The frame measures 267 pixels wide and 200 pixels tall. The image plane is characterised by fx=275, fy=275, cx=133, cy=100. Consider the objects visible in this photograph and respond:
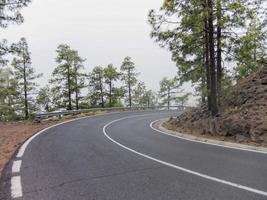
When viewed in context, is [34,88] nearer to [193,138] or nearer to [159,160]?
[193,138]

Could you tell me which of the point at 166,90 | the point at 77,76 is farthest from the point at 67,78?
the point at 166,90

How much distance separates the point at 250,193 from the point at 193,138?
849 cm

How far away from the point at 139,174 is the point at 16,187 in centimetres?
263

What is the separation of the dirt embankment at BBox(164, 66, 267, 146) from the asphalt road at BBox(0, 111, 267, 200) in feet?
8.59

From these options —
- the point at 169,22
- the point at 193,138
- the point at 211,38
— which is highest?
the point at 169,22

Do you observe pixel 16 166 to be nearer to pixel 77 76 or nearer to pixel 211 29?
pixel 211 29

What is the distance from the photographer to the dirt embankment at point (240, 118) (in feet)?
38.5

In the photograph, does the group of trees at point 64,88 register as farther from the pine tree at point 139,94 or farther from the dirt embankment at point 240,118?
the dirt embankment at point 240,118

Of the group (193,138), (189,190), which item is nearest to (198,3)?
(193,138)

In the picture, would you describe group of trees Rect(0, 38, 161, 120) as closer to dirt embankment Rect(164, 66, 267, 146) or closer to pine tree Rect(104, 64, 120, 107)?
pine tree Rect(104, 64, 120, 107)

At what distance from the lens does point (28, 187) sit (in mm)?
5520

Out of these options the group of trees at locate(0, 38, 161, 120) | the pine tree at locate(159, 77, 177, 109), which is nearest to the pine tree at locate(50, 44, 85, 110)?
the group of trees at locate(0, 38, 161, 120)

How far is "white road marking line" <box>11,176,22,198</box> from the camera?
512 centimetres

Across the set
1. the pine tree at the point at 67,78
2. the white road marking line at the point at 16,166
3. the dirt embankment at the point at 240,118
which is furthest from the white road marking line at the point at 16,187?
the pine tree at the point at 67,78
